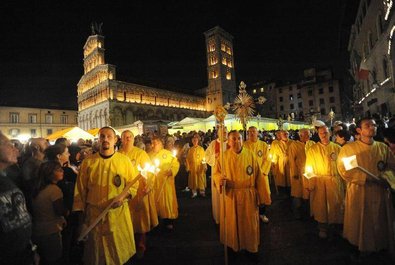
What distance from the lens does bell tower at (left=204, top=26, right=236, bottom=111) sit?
220 feet

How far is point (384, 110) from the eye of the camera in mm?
18969

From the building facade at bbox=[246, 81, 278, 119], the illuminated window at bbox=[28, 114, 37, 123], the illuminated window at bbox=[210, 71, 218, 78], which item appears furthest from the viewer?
the building facade at bbox=[246, 81, 278, 119]

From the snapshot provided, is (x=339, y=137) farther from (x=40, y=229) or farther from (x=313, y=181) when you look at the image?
(x=40, y=229)

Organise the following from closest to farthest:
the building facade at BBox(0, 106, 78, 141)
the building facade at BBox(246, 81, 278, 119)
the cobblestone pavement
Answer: the cobblestone pavement → the building facade at BBox(0, 106, 78, 141) → the building facade at BBox(246, 81, 278, 119)

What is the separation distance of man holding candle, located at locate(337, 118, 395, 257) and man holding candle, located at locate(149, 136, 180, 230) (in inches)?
141

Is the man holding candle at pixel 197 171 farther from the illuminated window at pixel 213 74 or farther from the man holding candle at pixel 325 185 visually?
the illuminated window at pixel 213 74

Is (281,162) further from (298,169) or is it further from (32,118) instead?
(32,118)

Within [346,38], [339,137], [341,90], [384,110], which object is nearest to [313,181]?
[339,137]

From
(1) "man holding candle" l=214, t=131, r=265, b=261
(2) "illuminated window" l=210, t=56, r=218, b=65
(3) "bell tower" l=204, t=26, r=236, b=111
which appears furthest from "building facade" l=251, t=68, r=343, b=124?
(1) "man holding candle" l=214, t=131, r=265, b=261

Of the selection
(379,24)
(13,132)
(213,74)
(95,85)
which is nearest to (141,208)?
(379,24)

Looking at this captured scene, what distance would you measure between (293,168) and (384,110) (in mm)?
17152

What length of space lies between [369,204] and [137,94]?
57.2 m

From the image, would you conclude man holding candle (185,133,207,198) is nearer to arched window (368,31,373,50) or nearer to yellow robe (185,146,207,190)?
yellow robe (185,146,207,190)

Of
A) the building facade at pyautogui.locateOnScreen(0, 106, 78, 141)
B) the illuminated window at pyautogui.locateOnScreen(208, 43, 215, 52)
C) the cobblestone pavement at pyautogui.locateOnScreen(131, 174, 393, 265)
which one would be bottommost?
the cobblestone pavement at pyautogui.locateOnScreen(131, 174, 393, 265)
